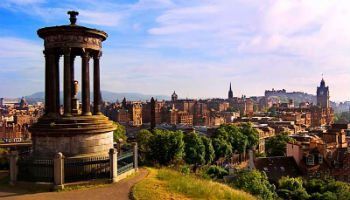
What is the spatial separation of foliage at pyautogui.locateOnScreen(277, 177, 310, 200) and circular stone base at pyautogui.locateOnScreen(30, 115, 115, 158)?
63.3ft

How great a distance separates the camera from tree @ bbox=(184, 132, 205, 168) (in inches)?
2128

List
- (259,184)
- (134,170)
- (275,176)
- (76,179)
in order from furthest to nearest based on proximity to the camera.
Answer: (275,176), (259,184), (134,170), (76,179)

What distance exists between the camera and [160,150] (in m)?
46.2

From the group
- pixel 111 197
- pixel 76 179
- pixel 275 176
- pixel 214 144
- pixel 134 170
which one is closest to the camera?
pixel 111 197

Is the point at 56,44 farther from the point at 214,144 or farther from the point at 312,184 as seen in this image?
the point at 214,144

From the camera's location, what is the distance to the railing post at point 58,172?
17203 millimetres

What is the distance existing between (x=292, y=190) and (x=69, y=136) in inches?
872

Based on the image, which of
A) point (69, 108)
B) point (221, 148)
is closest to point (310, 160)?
point (221, 148)

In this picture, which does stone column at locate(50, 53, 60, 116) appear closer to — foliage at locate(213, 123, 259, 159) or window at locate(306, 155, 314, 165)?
window at locate(306, 155, 314, 165)

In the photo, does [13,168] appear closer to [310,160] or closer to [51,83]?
[51,83]

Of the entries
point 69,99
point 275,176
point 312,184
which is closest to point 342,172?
point 275,176

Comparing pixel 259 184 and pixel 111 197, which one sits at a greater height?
pixel 111 197

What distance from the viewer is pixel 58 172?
56.7 feet

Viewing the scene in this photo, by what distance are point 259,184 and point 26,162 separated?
18.3 m
